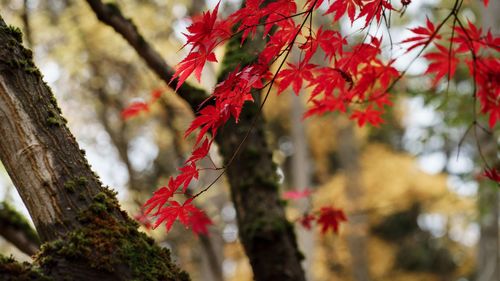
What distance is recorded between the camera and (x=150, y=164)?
10109 millimetres

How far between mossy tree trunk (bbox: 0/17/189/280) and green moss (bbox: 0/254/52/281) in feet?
0.10

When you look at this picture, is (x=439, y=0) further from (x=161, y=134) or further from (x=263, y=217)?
(x=263, y=217)

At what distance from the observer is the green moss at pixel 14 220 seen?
2.70 m

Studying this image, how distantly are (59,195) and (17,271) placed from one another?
0.72 ft

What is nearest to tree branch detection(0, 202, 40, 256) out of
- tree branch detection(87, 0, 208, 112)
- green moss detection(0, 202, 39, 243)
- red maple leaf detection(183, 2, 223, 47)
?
green moss detection(0, 202, 39, 243)

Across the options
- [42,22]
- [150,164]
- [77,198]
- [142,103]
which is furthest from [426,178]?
[77,198]

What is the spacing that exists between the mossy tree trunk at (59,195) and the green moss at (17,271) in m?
0.03

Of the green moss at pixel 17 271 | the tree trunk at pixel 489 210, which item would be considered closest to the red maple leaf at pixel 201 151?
the green moss at pixel 17 271

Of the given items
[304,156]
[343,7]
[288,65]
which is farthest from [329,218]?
[304,156]

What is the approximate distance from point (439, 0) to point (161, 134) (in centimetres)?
580

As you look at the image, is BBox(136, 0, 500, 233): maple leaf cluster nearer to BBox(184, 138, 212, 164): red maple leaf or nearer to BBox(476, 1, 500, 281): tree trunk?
BBox(184, 138, 212, 164): red maple leaf

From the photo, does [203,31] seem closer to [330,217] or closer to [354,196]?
[330,217]

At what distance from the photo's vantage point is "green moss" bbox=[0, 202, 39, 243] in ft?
8.86

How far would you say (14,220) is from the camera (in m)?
2.72
